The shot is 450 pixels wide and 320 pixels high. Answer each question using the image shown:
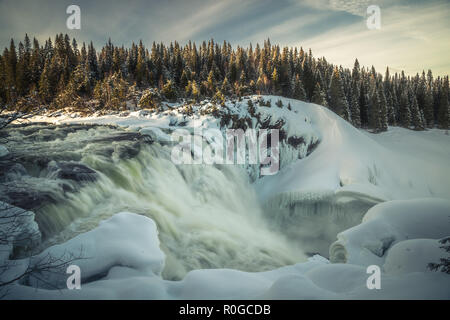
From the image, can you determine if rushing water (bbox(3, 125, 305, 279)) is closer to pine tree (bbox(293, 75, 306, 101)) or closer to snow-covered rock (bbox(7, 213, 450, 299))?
snow-covered rock (bbox(7, 213, 450, 299))

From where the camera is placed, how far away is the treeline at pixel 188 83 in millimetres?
32844

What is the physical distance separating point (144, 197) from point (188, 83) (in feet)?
108

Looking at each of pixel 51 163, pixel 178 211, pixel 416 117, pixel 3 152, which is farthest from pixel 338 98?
pixel 3 152

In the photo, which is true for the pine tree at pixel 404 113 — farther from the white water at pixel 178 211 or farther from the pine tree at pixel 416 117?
the white water at pixel 178 211

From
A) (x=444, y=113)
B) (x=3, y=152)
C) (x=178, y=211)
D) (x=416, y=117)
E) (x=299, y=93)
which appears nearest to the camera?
(x=3, y=152)

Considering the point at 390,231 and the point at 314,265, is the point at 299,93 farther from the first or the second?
the point at 314,265

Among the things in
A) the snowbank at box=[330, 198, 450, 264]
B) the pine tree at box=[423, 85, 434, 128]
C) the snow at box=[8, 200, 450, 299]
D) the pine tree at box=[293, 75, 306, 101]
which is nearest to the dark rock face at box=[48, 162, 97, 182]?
the snow at box=[8, 200, 450, 299]

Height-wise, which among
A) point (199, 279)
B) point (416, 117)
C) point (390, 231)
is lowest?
point (199, 279)

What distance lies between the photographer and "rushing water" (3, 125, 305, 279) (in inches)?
252

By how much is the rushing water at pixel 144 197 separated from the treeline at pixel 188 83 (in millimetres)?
18686

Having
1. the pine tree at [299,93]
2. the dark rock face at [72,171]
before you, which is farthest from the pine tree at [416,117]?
the dark rock face at [72,171]

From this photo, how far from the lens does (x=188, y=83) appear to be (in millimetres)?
37844

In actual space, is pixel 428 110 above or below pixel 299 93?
below

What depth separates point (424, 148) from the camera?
30156 mm
